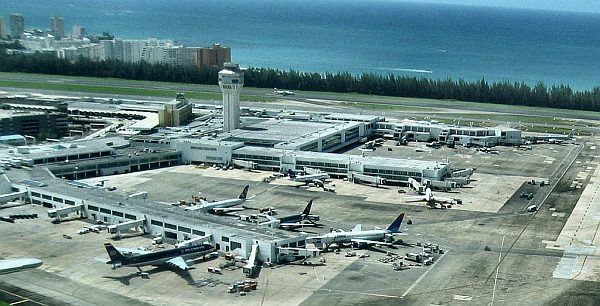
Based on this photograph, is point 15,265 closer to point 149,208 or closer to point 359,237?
point 149,208

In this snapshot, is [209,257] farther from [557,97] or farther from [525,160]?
[557,97]

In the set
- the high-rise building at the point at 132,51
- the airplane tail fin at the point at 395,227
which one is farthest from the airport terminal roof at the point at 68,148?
the high-rise building at the point at 132,51

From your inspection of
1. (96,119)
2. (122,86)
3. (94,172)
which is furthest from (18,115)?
(122,86)

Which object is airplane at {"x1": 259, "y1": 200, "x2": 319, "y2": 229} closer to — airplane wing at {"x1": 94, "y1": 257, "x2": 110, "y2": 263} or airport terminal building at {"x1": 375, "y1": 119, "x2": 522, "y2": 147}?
airplane wing at {"x1": 94, "y1": 257, "x2": 110, "y2": 263}

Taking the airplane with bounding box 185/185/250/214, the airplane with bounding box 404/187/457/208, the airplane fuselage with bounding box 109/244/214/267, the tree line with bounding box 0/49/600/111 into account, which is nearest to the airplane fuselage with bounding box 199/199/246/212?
the airplane with bounding box 185/185/250/214

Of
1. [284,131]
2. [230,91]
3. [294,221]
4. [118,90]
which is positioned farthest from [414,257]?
[118,90]

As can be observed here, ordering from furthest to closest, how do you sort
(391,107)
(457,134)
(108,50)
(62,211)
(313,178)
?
(108,50) < (391,107) < (457,134) < (313,178) < (62,211)
